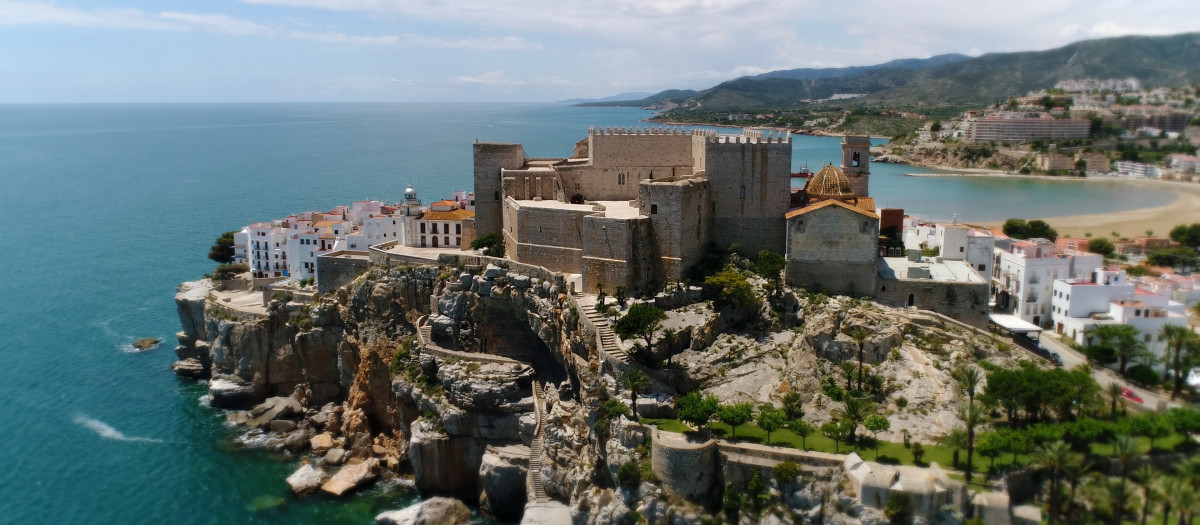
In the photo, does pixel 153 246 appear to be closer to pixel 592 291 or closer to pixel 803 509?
pixel 592 291

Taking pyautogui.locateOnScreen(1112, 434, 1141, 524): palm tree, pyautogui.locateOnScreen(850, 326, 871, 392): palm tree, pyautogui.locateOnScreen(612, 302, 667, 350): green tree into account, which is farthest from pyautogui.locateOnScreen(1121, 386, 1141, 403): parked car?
pyautogui.locateOnScreen(612, 302, 667, 350): green tree

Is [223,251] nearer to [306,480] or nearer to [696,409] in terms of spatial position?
[306,480]

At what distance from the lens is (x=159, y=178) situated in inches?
4983

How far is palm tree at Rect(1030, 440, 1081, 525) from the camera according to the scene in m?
22.3

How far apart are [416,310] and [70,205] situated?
7903 cm

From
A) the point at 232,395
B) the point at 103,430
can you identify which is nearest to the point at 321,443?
the point at 232,395

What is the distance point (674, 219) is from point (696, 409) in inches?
427

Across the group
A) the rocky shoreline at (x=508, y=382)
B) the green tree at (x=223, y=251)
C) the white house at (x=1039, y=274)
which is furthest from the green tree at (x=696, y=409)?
the green tree at (x=223, y=251)

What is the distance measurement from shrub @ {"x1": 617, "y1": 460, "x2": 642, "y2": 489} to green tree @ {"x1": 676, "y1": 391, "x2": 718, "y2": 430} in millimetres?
2249

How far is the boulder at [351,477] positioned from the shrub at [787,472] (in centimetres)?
1956

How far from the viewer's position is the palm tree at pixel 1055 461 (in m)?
22.3

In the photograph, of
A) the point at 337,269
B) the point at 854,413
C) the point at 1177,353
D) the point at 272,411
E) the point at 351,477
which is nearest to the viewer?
the point at 1177,353

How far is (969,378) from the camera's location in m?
26.3

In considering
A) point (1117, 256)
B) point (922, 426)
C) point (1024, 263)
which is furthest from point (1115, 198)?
point (922, 426)
